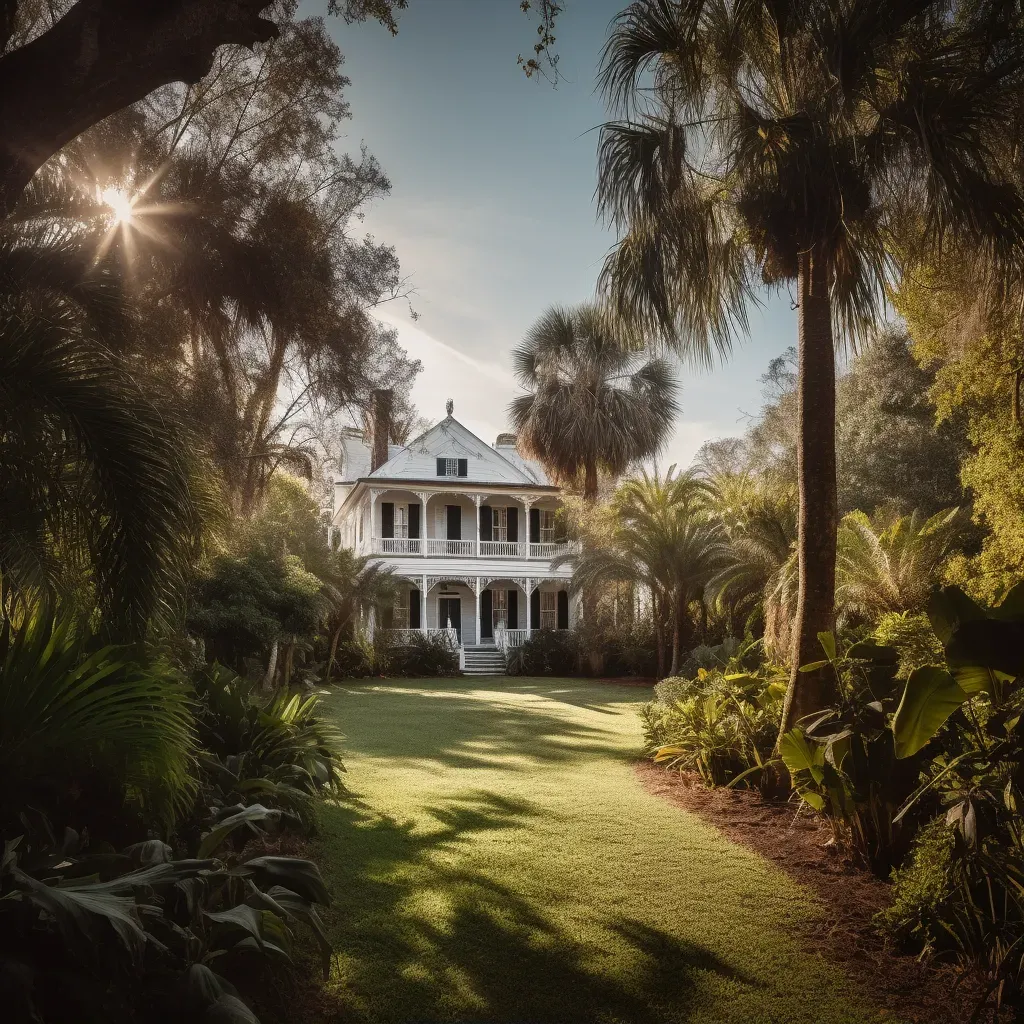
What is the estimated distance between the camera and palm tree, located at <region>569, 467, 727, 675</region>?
22297 millimetres

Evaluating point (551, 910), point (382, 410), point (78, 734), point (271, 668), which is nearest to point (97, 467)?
point (78, 734)

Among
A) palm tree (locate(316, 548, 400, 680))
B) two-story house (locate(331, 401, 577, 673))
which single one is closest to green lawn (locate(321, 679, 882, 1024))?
palm tree (locate(316, 548, 400, 680))

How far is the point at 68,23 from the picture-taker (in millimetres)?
4160

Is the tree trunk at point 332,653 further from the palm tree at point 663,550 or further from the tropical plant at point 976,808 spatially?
the tropical plant at point 976,808

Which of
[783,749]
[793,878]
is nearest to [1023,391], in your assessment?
[783,749]

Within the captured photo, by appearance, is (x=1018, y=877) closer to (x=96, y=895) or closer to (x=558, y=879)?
(x=558, y=879)

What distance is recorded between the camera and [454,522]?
3256 centimetres

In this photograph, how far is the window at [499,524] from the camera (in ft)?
109

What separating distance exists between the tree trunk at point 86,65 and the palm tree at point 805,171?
3.24m

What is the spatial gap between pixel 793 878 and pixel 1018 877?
205 centimetres

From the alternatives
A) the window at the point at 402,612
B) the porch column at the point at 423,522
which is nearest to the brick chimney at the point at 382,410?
the window at the point at 402,612

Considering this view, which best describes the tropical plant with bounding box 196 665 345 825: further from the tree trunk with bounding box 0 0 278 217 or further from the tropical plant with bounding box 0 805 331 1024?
the tree trunk with bounding box 0 0 278 217

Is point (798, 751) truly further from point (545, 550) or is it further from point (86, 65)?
point (545, 550)

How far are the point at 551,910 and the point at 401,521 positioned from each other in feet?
90.0
